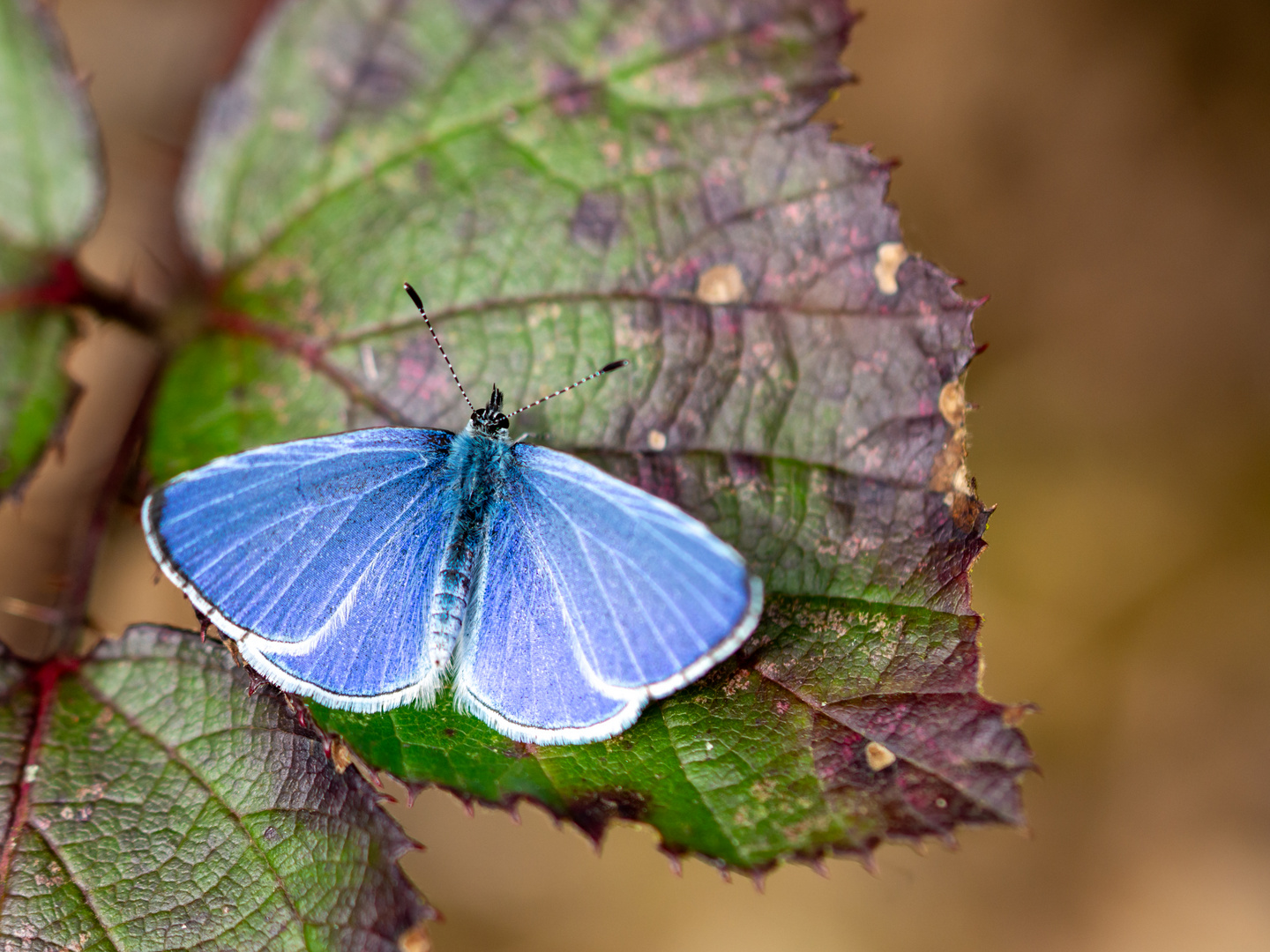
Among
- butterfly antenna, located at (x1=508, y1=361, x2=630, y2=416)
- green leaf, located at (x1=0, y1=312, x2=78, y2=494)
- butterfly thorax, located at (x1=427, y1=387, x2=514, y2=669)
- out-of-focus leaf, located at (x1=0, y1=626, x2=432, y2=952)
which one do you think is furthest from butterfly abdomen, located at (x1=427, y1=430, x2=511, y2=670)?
green leaf, located at (x1=0, y1=312, x2=78, y2=494)

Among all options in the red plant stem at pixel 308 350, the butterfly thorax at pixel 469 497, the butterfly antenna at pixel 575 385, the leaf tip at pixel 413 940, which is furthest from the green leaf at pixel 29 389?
the leaf tip at pixel 413 940

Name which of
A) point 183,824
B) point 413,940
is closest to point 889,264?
point 413,940

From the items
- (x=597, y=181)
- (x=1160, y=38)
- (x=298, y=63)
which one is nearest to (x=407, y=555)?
(x=597, y=181)

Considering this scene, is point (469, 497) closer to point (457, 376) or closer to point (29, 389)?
point (457, 376)

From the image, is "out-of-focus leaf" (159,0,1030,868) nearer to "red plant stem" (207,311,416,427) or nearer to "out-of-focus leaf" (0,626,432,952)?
"red plant stem" (207,311,416,427)

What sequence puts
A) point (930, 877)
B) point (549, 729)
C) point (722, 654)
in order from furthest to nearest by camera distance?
1. point (930, 877)
2. point (549, 729)
3. point (722, 654)

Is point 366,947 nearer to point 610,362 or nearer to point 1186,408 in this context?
point 610,362
